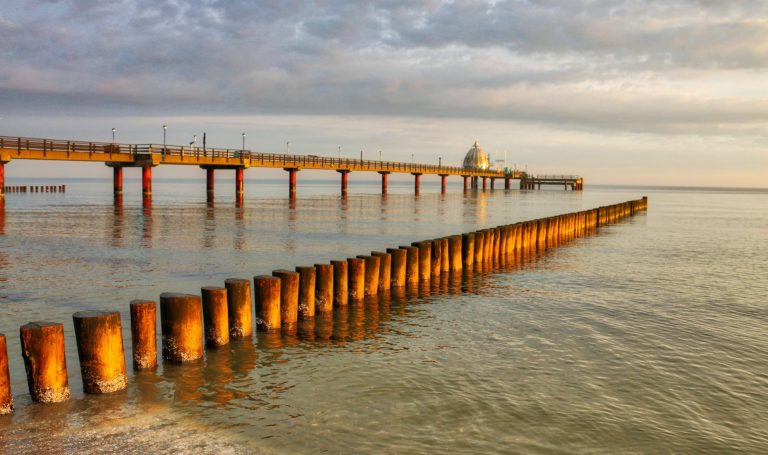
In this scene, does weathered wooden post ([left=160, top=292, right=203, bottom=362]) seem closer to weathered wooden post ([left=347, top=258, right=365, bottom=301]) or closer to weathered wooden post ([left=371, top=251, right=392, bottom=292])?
weathered wooden post ([left=347, top=258, right=365, bottom=301])

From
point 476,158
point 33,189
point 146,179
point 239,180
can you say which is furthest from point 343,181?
point 476,158

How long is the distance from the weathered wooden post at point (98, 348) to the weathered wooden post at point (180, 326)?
1.21 metres

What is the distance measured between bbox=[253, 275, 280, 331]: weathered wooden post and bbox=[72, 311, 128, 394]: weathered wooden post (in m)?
3.51

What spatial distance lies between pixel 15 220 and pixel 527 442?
1616 inches

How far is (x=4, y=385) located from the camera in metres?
7.71

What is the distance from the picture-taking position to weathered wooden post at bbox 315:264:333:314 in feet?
44.8

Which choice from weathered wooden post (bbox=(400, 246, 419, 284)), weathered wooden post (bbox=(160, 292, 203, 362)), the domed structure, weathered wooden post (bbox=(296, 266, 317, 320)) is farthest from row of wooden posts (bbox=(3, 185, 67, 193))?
the domed structure

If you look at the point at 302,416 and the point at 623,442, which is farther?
the point at 302,416

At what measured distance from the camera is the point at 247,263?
2247 cm

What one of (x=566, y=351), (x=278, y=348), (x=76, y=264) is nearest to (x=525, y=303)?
(x=566, y=351)

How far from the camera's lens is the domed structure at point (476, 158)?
190125 millimetres

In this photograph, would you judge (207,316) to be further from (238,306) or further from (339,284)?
(339,284)

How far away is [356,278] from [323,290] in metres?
1.34

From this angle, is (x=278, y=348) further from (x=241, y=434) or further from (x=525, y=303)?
(x=525, y=303)
